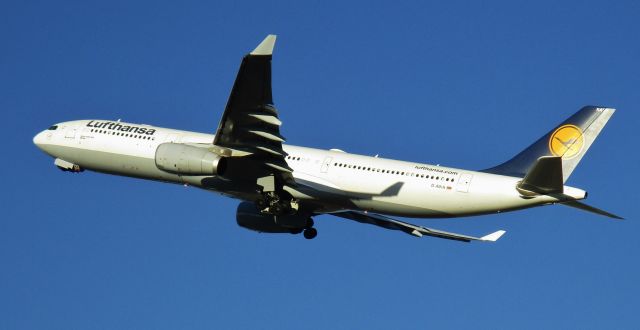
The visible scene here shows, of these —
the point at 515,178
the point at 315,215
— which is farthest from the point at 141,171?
the point at 515,178

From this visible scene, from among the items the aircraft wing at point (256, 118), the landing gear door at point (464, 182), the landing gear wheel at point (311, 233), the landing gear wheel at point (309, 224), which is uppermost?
the aircraft wing at point (256, 118)

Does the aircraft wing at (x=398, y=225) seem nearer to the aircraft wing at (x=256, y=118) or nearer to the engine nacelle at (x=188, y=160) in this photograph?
the aircraft wing at (x=256, y=118)

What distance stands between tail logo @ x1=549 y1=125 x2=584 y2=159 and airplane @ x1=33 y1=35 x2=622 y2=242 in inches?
1.8

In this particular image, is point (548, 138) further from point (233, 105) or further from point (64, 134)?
point (64, 134)

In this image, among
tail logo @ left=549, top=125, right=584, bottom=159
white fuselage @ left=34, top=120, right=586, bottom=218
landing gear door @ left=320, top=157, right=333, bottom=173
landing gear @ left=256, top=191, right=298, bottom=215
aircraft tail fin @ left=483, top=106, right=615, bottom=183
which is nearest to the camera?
white fuselage @ left=34, top=120, right=586, bottom=218

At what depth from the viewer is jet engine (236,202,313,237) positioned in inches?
1774

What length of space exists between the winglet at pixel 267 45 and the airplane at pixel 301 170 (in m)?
0.04

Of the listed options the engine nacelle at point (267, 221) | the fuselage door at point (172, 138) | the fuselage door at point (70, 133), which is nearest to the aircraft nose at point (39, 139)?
the fuselage door at point (70, 133)

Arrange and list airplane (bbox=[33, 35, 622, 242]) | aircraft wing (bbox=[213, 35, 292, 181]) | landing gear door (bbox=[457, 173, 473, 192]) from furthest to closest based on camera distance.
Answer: landing gear door (bbox=[457, 173, 473, 192]) → airplane (bbox=[33, 35, 622, 242]) → aircraft wing (bbox=[213, 35, 292, 181])

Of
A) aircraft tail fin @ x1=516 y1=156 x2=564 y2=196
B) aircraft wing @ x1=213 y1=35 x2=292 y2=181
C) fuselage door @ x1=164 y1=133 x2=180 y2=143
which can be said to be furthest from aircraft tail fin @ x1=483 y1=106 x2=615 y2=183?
fuselage door @ x1=164 y1=133 x2=180 y2=143

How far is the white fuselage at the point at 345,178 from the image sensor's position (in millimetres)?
40156

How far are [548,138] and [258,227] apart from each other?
46.0 feet

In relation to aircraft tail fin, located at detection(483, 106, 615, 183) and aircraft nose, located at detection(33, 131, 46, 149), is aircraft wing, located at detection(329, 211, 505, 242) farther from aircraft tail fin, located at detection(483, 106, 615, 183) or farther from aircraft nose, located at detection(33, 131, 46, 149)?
aircraft nose, located at detection(33, 131, 46, 149)

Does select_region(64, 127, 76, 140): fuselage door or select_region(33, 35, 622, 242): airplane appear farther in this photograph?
select_region(64, 127, 76, 140): fuselage door
